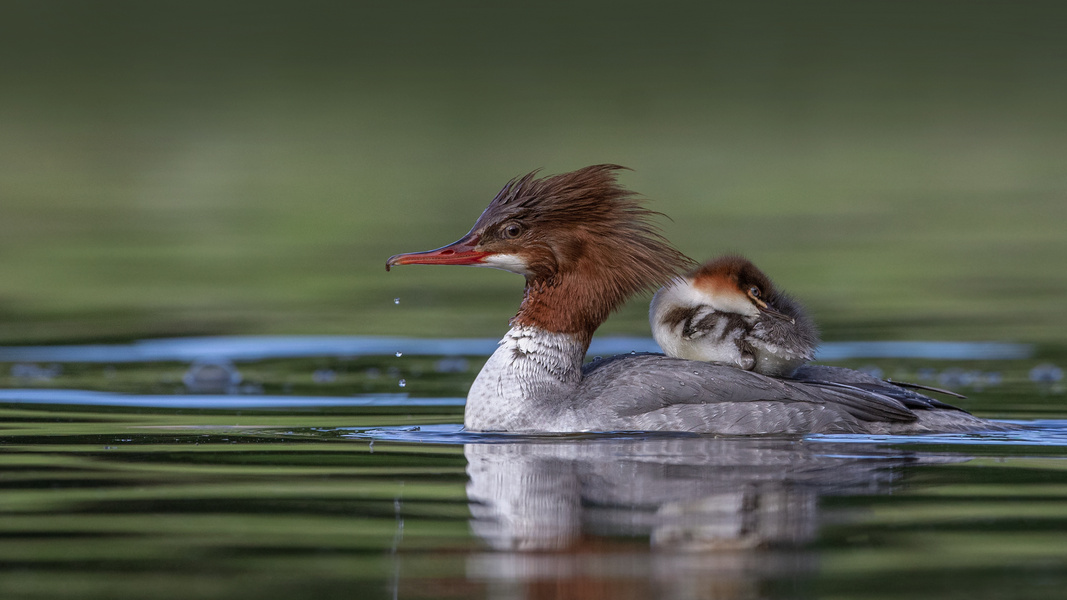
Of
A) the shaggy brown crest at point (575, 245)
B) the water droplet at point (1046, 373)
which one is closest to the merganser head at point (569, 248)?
the shaggy brown crest at point (575, 245)

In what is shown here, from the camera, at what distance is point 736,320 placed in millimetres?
8523

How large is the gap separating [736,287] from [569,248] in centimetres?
84

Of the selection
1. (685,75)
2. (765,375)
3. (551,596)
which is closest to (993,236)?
(765,375)

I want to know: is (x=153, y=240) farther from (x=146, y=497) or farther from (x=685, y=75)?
(x=685, y=75)

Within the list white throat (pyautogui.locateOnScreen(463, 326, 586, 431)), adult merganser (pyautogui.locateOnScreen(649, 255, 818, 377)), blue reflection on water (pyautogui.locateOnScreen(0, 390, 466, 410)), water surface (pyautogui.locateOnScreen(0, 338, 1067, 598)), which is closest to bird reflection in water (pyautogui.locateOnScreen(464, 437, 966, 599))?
water surface (pyautogui.locateOnScreen(0, 338, 1067, 598))

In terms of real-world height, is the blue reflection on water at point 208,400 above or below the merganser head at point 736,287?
below

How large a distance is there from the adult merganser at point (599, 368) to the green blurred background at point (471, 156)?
370cm

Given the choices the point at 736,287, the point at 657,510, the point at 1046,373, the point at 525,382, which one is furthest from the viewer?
the point at 1046,373

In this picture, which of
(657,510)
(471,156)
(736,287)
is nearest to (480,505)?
(657,510)

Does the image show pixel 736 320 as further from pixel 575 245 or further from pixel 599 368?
pixel 575 245

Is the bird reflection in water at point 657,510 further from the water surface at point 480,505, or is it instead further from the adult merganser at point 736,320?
the adult merganser at point 736,320

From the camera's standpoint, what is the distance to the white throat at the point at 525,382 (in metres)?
8.16

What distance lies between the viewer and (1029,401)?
9344 millimetres

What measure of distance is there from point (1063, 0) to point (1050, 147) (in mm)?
36032
